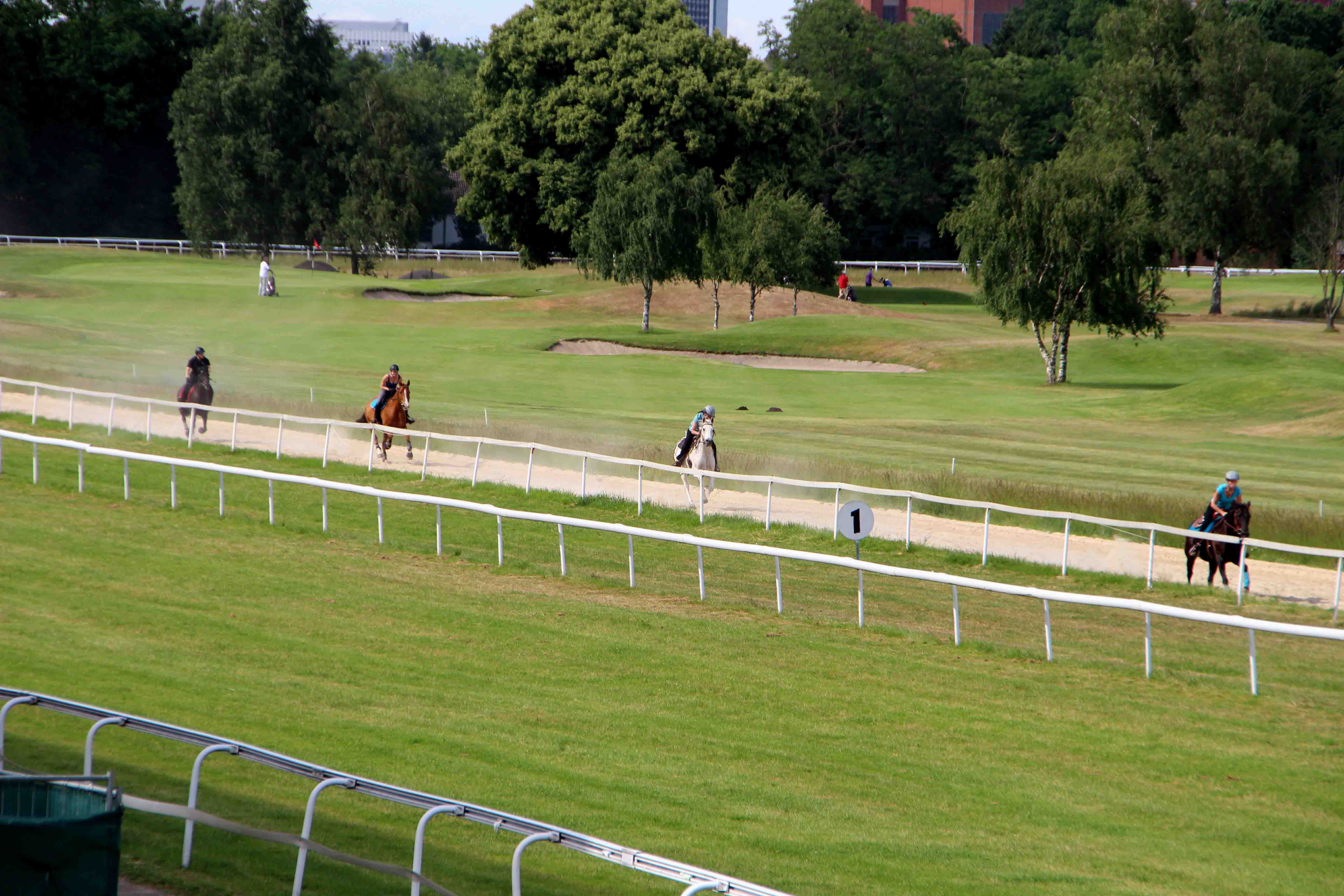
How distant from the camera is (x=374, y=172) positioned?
72875mm

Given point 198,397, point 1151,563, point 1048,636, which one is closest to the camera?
point 1048,636

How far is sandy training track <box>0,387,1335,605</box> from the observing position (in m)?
18.6

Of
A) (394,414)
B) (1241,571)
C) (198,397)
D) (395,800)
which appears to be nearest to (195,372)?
(198,397)

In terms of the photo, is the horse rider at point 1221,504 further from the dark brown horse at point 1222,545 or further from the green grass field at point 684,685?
the green grass field at point 684,685

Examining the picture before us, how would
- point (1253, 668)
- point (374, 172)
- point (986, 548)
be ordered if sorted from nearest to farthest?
point (1253, 668), point (986, 548), point (374, 172)

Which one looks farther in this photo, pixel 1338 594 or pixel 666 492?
pixel 666 492

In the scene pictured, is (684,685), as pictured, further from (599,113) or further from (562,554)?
(599,113)

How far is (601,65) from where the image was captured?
66.5 meters

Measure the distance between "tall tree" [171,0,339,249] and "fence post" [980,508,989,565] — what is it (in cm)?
6254

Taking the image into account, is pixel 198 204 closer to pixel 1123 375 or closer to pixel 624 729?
pixel 1123 375

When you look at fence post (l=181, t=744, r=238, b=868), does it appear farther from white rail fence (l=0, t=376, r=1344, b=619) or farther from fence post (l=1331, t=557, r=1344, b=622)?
fence post (l=1331, t=557, r=1344, b=622)

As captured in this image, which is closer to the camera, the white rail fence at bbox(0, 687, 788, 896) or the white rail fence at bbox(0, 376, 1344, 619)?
the white rail fence at bbox(0, 687, 788, 896)

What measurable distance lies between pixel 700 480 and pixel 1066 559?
18.1 feet

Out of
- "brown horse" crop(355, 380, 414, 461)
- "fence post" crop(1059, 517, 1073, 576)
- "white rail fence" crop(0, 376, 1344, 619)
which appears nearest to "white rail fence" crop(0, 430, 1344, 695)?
"white rail fence" crop(0, 376, 1344, 619)
